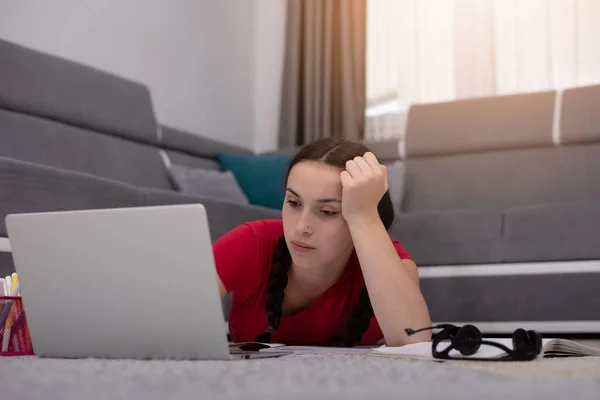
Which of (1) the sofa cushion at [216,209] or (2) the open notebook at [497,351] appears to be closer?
(2) the open notebook at [497,351]

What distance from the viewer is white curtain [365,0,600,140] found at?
3578 mm

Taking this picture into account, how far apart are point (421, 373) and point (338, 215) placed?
60 centimetres

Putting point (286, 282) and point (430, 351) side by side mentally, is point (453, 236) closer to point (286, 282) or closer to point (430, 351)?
point (286, 282)

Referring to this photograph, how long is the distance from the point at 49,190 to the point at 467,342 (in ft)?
4.58

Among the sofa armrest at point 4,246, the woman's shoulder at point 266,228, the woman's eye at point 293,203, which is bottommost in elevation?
the sofa armrest at point 4,246

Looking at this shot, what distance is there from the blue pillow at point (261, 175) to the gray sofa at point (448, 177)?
141 millimetres

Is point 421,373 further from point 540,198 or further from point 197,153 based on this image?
point 197,153

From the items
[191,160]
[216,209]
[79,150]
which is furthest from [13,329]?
[191,160]

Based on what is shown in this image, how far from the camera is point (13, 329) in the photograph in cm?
115

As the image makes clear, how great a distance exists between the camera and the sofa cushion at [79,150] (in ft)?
8.10

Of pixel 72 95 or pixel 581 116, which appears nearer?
pixel 72 95

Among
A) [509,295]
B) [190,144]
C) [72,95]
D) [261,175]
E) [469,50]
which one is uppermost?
[469,50]

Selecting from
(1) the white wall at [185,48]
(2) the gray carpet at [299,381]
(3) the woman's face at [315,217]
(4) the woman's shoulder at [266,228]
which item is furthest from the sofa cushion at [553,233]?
(1) the white wall at [185,48]

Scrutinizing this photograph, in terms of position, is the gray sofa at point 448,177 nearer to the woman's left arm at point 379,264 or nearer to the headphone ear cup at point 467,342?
the woman's left arm at point 379,264
